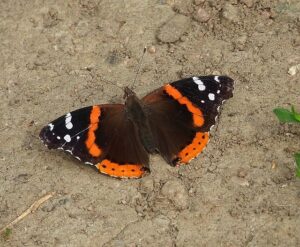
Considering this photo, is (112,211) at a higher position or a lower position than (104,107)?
lower

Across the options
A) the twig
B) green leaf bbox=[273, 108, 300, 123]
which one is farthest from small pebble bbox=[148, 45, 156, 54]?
the twig

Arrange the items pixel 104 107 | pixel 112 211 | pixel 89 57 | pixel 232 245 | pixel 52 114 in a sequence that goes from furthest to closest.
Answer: pixel 89 57, pixel 52 114, pixel 104 107, pixel 112 211, pixel 232 245

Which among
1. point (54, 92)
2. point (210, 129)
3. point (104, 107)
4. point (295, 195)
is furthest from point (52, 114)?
point (295, 195)

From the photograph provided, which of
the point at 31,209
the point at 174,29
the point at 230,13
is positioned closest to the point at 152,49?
the point at 174,29

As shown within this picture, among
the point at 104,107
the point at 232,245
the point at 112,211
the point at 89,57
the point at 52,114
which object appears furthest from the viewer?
the point at 89,57

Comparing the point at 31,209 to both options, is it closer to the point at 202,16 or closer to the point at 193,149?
the point at 193,149

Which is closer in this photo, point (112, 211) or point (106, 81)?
point (112, 211)

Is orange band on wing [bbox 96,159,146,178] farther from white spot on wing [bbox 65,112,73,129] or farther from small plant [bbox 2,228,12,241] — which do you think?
small plant [bbox 2,228,12,241]

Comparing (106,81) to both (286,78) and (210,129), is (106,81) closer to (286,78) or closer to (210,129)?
(210,129)
